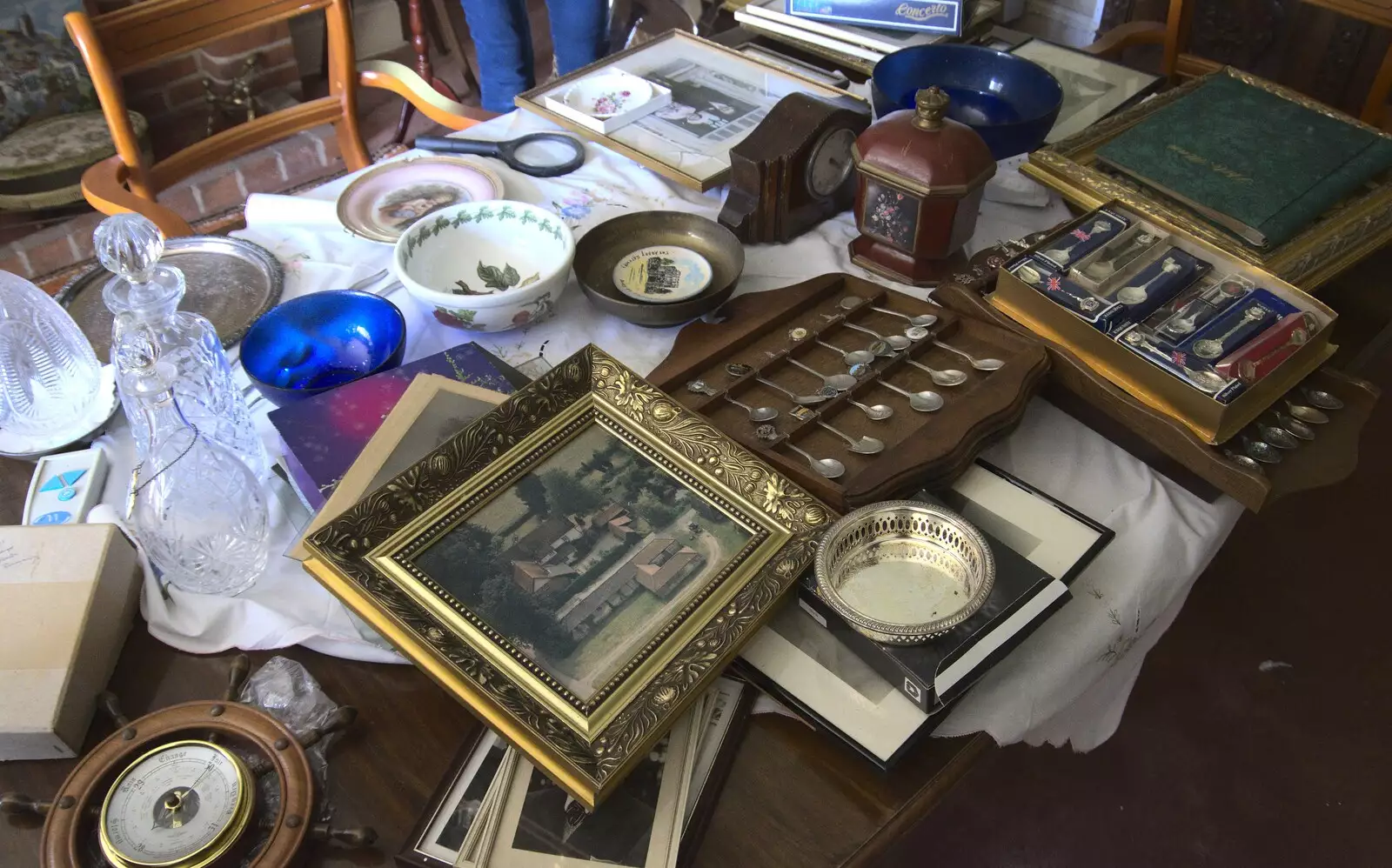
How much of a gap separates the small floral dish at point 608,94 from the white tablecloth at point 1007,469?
17 cm

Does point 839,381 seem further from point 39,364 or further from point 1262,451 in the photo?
point 39,364

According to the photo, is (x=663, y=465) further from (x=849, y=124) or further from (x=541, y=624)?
(x=849, y=124)

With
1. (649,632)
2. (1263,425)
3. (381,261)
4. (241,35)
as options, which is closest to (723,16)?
(241,35)

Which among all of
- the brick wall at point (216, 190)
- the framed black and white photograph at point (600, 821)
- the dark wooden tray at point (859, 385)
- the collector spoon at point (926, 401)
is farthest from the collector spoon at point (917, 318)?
Answer: the brick wall at point (216, 190)

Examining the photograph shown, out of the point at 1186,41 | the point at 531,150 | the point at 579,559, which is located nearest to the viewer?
the point at 579,559

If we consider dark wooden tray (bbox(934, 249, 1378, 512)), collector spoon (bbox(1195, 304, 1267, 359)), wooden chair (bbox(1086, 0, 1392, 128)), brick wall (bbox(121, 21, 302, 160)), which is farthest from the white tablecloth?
brick wall (bbox(121, 21, 302, 160))

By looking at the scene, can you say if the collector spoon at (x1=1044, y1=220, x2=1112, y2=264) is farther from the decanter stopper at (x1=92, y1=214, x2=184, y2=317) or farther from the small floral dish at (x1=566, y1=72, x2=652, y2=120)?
the decanter stopper at (x1=92, y1=214, x2=184, y2=317)

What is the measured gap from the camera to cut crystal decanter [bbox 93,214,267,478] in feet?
2.59

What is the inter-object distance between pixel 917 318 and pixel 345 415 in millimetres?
594

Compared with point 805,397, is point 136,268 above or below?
above

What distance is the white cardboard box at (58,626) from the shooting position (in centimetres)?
71

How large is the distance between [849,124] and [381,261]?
2.01ft

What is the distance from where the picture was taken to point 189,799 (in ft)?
2.17

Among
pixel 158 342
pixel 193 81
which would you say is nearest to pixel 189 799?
pixel 158 342
